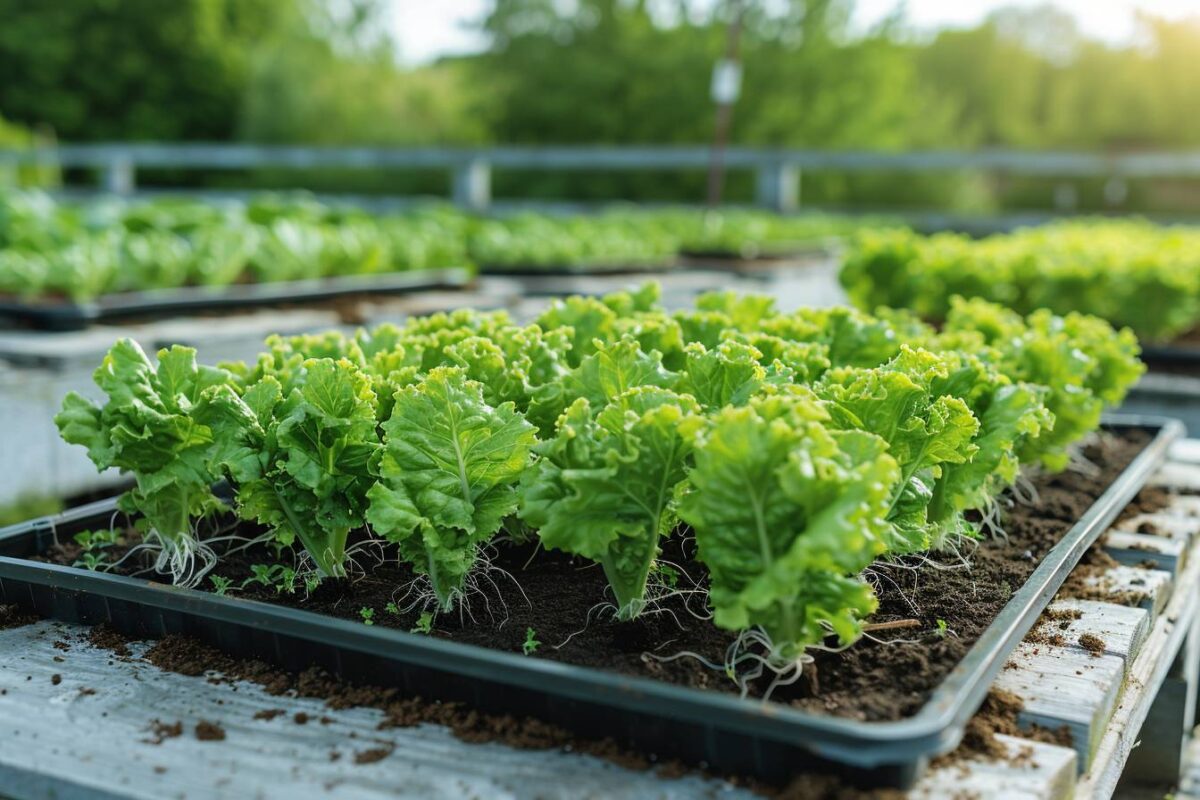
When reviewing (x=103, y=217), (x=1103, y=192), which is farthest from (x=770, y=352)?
(x=1103, y=192)

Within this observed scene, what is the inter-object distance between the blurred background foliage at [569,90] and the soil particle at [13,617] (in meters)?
23.4

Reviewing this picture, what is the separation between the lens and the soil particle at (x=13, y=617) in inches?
82.1

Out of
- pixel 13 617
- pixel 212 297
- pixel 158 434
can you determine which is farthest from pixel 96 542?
pixel 212 297

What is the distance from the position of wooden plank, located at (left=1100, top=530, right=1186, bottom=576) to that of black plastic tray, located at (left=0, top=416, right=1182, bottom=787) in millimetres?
638

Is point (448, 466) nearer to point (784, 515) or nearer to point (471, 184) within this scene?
point (784, 515)

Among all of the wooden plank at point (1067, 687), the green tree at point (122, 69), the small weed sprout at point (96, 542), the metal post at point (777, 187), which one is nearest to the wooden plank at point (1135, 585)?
the wooden plank at point (1067, 687)

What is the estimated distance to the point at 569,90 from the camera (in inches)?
1135

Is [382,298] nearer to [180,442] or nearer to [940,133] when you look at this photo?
[180,442]

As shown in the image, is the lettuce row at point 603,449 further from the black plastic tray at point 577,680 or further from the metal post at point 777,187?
the metal post at point 777,187

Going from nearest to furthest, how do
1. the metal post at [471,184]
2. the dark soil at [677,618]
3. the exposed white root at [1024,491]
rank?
the dark soil at [677,618] < the exposed white root at [1024,491] < the metal post at [471,184]

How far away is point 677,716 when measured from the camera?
154 centimetres

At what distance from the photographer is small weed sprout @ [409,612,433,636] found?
74.2 inches

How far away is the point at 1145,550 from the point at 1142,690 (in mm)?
609

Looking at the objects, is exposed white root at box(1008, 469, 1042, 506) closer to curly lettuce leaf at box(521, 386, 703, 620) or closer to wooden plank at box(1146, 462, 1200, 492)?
wooden plank at box(1146, 462, 1200, 492)
